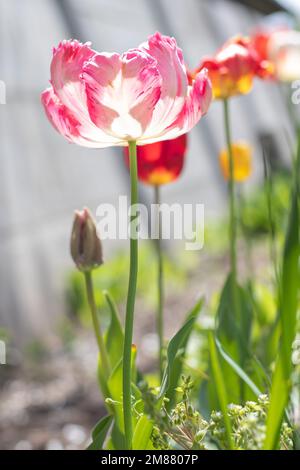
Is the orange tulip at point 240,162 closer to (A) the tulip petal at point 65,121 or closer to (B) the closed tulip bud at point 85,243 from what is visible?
(B) the closed tulip bud at point 85,243

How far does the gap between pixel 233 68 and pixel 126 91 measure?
18.9 inches

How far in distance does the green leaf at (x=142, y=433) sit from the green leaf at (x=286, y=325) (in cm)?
12

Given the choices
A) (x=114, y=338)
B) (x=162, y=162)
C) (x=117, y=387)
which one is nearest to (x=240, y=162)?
(x=162, y=162)

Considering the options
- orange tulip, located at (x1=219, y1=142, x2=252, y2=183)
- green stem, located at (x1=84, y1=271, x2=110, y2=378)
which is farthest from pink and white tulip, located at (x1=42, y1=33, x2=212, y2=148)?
orange tulip, located at (x1=219, y1=142, x2=252, y2=183)

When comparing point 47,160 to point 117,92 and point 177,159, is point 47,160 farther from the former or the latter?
point 117,92

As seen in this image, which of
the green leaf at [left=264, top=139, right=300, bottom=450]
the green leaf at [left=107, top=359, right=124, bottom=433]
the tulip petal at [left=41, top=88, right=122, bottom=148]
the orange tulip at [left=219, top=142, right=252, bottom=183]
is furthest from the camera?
the orange tulip at [left=219, top=142, right=252, bottom=183]

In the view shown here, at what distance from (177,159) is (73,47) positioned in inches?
20.1

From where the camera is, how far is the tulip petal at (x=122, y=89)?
0.67 m

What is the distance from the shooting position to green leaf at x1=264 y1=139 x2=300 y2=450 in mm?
600

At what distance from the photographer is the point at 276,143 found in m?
6.45

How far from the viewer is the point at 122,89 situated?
2.24ft

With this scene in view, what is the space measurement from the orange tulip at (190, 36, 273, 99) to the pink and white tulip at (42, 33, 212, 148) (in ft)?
1.36

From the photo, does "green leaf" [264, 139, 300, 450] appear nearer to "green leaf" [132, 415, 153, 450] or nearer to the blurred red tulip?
"green leaf" [132, 415, 153, 450]

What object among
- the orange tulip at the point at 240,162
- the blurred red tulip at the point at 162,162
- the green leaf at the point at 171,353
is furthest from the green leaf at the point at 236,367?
the orange tulip at the point at 240,162
